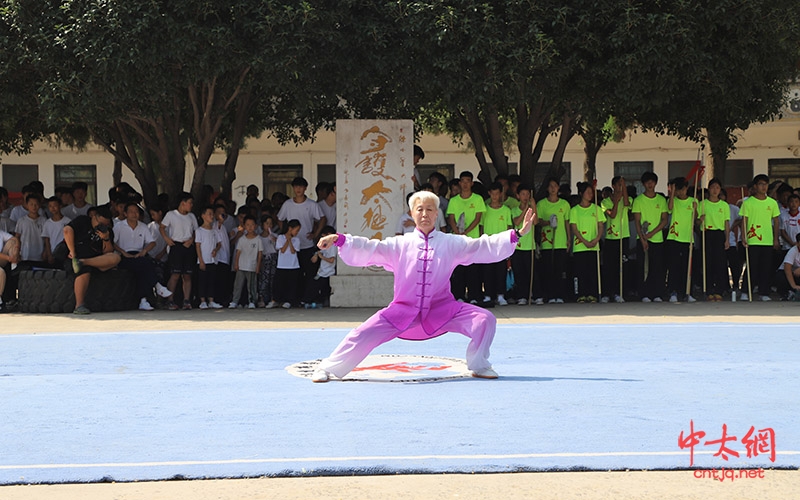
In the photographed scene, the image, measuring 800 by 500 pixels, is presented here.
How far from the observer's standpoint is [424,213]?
7547 mm

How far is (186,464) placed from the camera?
17.4ft

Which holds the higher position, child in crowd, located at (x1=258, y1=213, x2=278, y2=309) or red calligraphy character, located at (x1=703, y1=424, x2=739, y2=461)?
child in crowd, located at (x1=258, y1=213, x2=278, y2=309)

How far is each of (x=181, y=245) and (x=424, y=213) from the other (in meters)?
7.45

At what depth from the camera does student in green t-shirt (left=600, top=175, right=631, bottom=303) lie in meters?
14.6

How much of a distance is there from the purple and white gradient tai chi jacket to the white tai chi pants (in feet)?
0.33

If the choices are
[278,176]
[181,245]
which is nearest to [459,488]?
[181,245]

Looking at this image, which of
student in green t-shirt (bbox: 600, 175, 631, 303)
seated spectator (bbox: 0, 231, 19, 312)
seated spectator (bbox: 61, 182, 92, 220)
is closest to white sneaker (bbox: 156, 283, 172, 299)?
seated spectator (bbox: 0, 231, 19, 312)

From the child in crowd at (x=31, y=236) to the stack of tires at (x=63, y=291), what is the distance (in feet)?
2.38

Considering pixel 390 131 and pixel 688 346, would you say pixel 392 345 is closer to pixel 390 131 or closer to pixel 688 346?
pixel 688 346

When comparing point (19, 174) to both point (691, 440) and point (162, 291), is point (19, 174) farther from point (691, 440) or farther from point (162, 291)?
point (691, 440)

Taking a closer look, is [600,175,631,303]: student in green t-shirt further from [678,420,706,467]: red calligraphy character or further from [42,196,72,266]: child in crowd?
[678,420,706,467]: red calligraphy character

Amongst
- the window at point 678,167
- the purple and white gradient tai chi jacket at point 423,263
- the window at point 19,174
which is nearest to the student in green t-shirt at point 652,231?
the purple and white gradient tai chi jacket at point 423,263

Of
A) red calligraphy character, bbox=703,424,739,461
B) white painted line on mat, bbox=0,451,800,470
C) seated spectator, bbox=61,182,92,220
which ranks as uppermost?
seated spectator, bbox=61,182,92,220

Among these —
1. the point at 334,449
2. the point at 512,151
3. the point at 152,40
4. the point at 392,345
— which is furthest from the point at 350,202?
the point at 512,151
